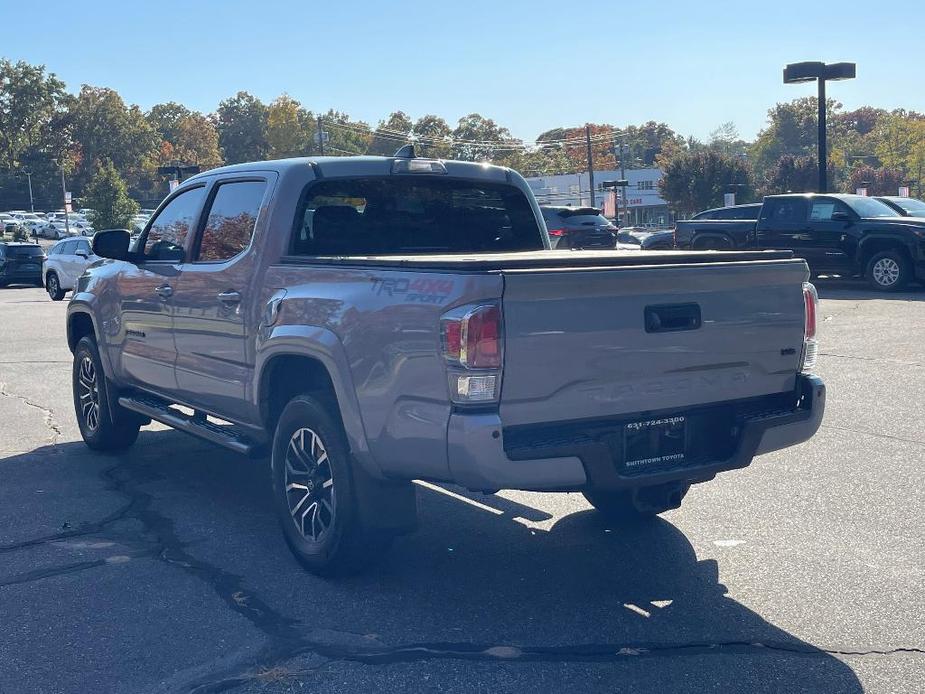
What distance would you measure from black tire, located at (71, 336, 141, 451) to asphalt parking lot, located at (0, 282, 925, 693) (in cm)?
25

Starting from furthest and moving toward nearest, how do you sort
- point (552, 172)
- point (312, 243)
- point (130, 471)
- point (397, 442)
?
point (552, 172) → point (130, 471) → point (312, 243) → point (397, 442)

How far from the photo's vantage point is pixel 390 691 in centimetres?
381

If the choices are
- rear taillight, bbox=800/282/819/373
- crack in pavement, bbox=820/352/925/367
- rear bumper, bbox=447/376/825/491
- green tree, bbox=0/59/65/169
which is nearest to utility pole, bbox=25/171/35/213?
green tree, bbox=0/59/65/169

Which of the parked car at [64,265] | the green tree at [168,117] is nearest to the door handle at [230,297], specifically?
the parked car at [64,265]

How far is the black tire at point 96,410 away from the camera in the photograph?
7754 millimetres

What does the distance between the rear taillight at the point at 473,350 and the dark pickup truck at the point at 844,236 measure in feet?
54.3

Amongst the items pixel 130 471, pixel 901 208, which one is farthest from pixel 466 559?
pixel 901 208

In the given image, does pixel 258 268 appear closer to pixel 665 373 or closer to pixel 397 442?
pixel 397 442

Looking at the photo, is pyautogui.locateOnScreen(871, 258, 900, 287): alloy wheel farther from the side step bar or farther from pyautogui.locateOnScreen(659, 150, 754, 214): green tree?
pyautogui.locateOnScreen(659, 150, 754, 214): green tree

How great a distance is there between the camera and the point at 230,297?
578 cm

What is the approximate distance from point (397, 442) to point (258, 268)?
163 cm

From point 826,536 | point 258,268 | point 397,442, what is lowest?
point 826,536

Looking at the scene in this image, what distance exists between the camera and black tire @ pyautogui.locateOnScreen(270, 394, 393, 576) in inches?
191

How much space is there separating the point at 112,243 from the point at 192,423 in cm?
138
